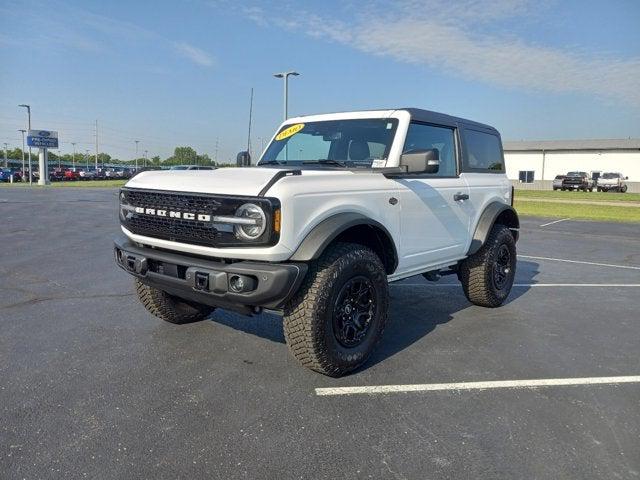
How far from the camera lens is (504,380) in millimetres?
3629

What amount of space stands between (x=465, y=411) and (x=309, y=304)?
1.21 m

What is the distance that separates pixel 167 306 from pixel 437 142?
303 centimetres

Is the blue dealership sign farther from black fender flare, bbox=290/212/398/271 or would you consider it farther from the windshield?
black fender flare, bbox=290/212/398/271

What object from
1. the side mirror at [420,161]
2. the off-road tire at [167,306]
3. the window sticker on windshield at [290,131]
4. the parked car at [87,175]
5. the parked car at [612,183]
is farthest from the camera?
the parked car at [87,175]

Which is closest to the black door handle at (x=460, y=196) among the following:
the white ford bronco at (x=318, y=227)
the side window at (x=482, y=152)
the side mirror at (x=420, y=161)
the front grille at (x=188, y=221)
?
the white ford bronco at (x=318, y=227)

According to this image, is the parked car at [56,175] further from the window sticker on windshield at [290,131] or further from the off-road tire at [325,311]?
the off-road tire at [325,311]

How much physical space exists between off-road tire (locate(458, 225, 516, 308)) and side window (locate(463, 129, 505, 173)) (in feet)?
2.49

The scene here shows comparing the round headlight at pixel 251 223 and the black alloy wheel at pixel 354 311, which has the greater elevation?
the round headlight at pixel 251 223

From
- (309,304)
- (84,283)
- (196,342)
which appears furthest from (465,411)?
(84,283)

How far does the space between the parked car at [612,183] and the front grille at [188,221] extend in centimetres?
4766

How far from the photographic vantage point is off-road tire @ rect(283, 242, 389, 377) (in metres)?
3.33

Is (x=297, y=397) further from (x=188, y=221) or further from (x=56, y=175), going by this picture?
(x=56, y=175)

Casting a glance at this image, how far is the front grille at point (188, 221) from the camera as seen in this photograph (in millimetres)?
3180

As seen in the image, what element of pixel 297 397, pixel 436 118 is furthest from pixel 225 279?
pixel 436 118
